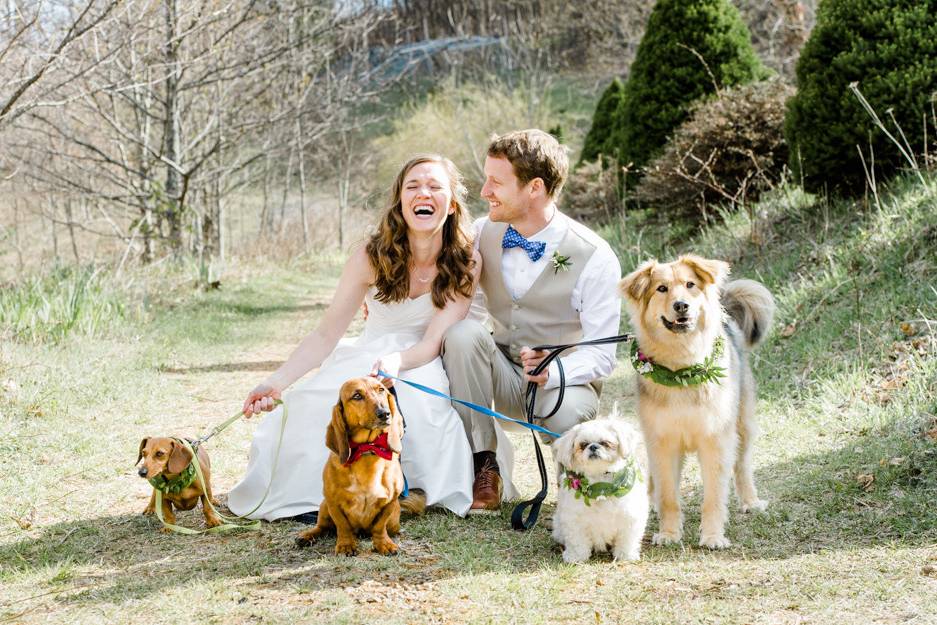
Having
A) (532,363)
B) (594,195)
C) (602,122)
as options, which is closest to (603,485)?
(532,363)

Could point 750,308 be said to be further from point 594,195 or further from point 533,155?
point 594,195

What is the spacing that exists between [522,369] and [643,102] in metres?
7.47

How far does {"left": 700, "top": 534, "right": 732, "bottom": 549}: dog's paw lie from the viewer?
12.4ft

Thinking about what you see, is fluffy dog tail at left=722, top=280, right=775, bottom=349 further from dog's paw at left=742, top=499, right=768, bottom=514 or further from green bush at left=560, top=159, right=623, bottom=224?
green bush at left=560, top=159, right=623, bottom=224

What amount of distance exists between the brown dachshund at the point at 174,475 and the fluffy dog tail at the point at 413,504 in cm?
90

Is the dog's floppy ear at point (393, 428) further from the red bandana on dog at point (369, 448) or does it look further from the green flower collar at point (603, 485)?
the green flower collar at point (603, 485)

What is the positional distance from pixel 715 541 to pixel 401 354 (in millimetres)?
1792

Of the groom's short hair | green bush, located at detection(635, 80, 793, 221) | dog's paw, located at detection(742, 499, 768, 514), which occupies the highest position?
green bush, located at detection(635, 80, 793, 221)

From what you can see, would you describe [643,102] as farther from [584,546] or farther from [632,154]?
[584,546]

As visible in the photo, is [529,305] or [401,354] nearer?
[401,354]

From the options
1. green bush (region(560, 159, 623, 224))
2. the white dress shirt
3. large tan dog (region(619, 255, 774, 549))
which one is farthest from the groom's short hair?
green bush (region(560, 159, 623, 224))

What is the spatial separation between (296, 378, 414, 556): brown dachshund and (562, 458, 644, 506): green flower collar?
2.54ft

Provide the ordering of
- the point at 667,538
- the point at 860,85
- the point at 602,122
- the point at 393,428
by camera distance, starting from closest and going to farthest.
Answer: the point at 393,428 → the point at 667,538 → the point at 860,85 → the point at 602,122

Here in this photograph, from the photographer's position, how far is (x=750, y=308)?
4.46 metres
